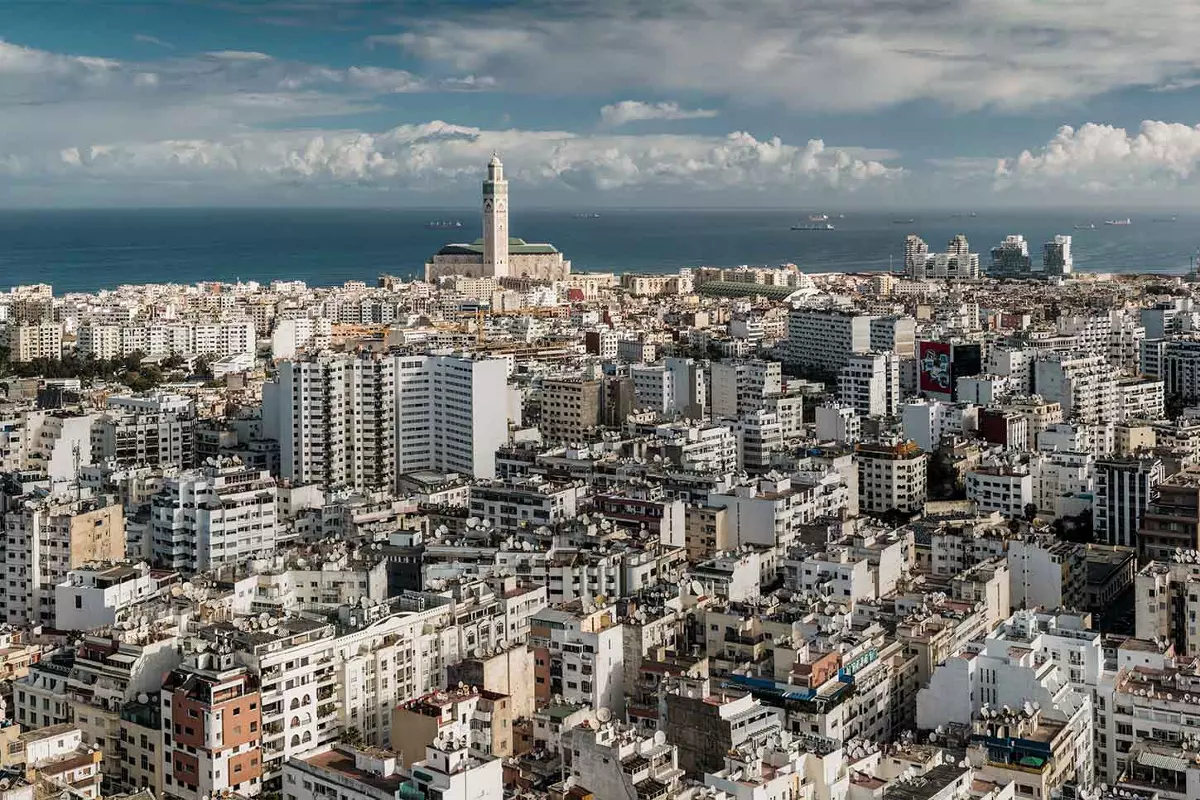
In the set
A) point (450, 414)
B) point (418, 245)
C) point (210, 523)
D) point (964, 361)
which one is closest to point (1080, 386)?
point (964, 361)

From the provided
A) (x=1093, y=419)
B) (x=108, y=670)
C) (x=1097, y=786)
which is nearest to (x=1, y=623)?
(x=108, y=670)

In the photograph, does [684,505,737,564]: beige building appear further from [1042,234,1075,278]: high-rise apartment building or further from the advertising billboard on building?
[1042,234,1075,278]: high-rise apartment building

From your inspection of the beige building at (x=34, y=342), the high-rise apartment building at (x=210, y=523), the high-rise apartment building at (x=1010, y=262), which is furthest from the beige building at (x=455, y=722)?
the high-rise apartment building at (x=1010, y=262)

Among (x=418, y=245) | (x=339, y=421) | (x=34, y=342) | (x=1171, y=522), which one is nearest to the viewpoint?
(x=1171, y=522)

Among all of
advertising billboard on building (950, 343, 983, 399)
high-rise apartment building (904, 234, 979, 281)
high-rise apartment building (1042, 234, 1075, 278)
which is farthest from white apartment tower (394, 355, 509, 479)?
high-rise apartment building (1042, 234, 1075, 278)

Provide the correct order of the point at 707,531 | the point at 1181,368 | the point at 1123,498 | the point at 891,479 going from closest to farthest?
1. the point at 707,531
2. the point at 1123,498
3. the point at 891,479
4. the point at 1181,368

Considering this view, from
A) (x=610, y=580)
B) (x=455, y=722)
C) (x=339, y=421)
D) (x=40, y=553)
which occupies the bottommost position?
(x=455, y=722)

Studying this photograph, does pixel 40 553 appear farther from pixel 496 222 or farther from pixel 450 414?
pixel 496 222
